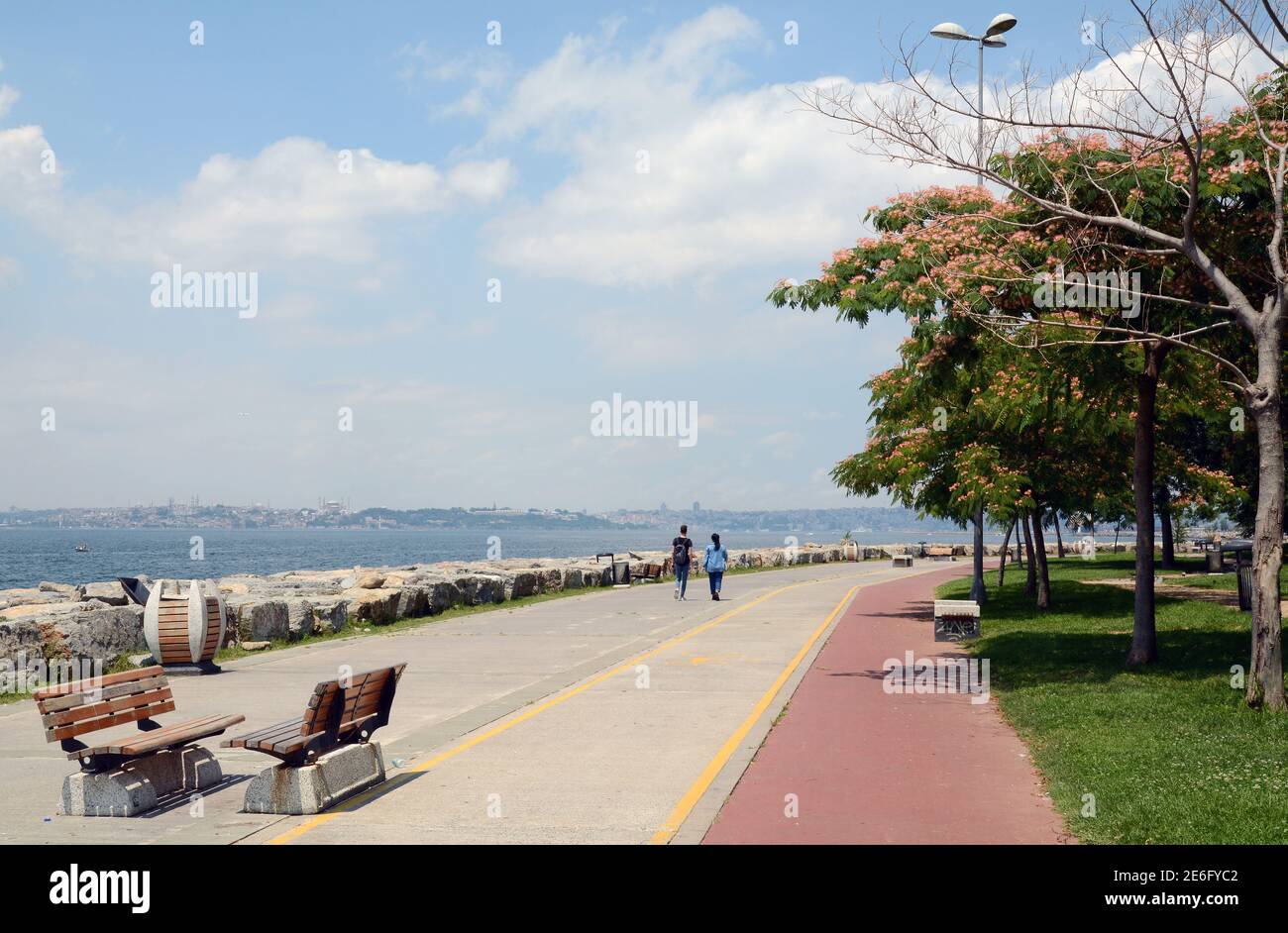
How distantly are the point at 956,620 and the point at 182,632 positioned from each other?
12.7 m

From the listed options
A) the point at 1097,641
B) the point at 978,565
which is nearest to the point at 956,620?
the point at 1097,641

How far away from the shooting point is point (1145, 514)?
51.0 ft

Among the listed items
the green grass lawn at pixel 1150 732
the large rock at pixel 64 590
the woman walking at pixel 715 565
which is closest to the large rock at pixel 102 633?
the green grass lawn at pixel 1150 732

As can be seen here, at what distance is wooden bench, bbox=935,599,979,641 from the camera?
20281 millimetres

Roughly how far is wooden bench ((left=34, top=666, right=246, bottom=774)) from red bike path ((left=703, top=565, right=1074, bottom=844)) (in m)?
4.11

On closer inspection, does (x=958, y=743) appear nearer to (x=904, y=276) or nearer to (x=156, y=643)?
(x=904, y=276)

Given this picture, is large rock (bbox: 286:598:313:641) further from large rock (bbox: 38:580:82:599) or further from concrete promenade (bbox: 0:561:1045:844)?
large rock (bbox: 38:580:82:599)

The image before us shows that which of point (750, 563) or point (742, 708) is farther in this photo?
point (750, 563)

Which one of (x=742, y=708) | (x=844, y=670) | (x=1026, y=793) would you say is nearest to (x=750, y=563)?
(x=844, y=670)

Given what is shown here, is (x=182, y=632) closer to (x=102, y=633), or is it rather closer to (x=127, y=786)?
(x=102, y=633)

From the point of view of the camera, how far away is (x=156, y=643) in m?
16.6

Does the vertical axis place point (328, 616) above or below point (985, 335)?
below
